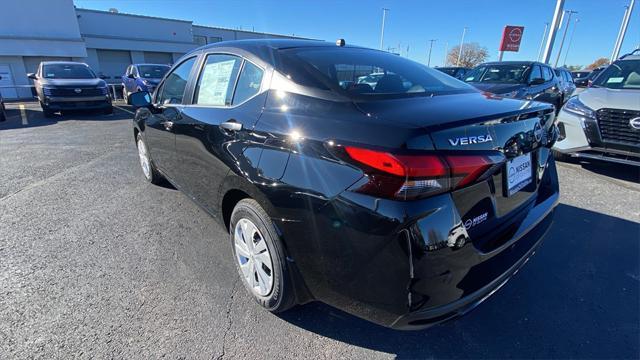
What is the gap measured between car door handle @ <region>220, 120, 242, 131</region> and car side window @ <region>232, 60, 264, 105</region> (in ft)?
0.52

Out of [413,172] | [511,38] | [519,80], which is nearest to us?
[413,172]

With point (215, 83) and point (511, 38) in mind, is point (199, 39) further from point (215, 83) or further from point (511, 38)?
point (215, 83)

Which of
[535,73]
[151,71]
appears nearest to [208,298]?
[535,73]

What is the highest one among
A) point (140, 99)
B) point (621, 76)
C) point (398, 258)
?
point (621, 76)

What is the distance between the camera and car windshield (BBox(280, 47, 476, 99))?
195cm

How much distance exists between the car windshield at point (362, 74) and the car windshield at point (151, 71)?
12.9 metres

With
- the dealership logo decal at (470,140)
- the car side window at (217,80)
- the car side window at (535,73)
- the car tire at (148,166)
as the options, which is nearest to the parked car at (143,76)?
the car tire at (148,166)

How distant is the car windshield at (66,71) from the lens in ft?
35.8

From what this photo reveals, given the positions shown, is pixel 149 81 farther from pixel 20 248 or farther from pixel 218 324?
pixel 218 324

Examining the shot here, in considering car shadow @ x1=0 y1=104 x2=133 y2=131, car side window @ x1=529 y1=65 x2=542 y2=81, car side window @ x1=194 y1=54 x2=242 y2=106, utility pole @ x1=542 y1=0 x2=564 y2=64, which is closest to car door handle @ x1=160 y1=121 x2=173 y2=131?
car side window @ x1=194 y1=54 x2=242 y2=106

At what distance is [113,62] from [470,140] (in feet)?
119

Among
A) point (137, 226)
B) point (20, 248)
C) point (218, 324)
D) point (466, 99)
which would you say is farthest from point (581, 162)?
point (20, 248)

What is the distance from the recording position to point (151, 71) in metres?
13.6

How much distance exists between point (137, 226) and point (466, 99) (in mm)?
3258
